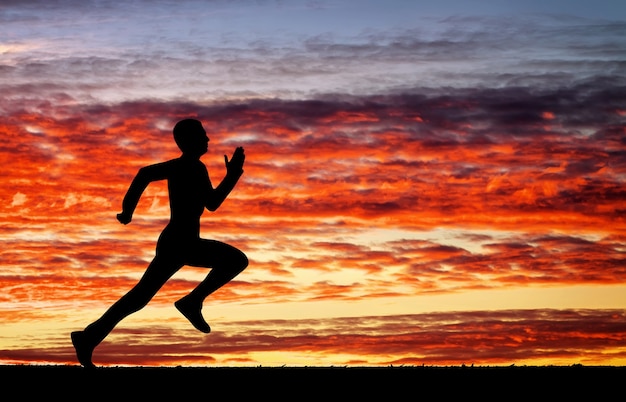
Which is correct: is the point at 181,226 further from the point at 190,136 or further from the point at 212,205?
the point at 190,136

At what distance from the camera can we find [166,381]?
9734 millimetres

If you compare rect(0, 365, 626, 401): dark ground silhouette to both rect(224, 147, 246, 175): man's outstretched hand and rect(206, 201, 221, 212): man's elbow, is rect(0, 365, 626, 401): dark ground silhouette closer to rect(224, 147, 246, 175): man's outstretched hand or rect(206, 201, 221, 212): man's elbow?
rect(206, 201, 221, 212): man's elbow

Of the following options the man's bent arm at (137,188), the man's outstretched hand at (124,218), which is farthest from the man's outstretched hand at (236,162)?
the man's outstretched hand at (124,218)

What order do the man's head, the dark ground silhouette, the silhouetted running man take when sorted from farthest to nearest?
1. the man's head
2. the silhouetted running man
3. the dark ground silhouette

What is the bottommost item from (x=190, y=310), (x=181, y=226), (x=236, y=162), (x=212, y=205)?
(x=190, y=310)

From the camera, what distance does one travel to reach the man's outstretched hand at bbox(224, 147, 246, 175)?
1180 cm

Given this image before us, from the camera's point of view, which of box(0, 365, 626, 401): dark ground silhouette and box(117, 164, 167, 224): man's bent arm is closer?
box(0, 365, 626, 401): dark ground silhouette

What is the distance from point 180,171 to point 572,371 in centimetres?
490

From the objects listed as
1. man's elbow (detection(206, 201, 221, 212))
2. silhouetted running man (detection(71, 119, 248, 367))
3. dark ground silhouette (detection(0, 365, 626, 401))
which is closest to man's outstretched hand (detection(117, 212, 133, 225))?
silhouetted running man (detection(71, 119, 248, 367))

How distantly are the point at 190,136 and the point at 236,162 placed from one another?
614 mm

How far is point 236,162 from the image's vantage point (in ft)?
38.7

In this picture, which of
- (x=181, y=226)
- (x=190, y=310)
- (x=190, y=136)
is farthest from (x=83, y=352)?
(x=190, y=136)

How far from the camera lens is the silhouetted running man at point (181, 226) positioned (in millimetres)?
11734

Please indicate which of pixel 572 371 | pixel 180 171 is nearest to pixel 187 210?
pixel 180 171
